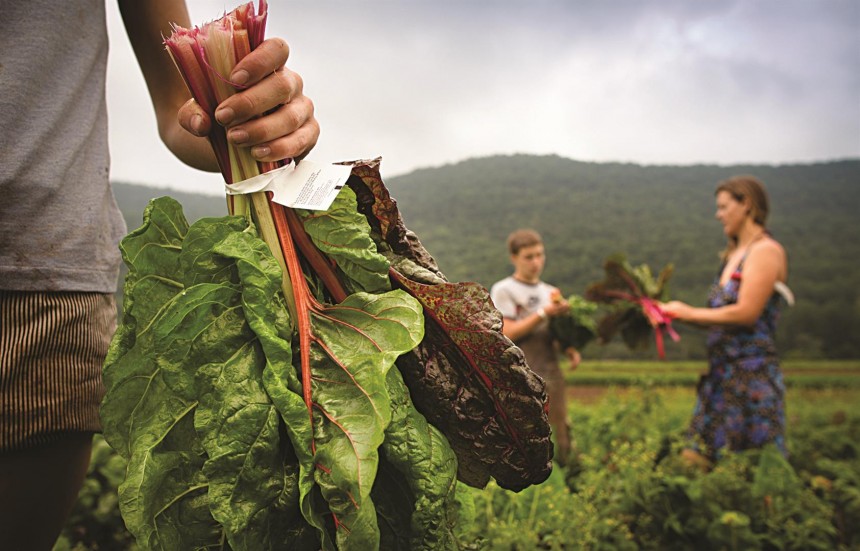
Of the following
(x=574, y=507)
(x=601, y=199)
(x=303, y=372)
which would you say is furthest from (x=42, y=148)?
(x=601, y=199)

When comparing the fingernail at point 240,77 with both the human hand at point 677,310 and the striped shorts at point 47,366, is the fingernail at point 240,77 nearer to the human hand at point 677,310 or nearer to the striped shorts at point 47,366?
the striped shorts at point 47,366

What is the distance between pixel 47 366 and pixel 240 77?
0.81m

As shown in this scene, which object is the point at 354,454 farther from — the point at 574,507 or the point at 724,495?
the point at 724,495

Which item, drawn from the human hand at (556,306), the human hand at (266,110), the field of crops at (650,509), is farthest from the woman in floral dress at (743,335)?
the human hand at (266,110)

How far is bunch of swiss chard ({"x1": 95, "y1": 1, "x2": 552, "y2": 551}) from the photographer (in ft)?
3.10

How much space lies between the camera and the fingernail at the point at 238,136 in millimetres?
1084

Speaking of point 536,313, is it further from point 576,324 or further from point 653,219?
Result: point 653,219

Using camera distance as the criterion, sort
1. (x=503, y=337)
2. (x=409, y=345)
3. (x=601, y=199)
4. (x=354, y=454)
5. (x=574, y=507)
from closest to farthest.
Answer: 1. (x=354, y=454)
2. (x=409, y=345)
3. (x=503, y=337)
4. (x=574, y=507)
5. (x=601, y=199)

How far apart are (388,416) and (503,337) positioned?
0.30 meters

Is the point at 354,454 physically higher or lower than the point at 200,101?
lower

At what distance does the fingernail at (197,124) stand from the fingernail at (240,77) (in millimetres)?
133

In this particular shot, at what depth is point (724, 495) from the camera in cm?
429

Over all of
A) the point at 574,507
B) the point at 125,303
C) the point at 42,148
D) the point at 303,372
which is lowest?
the point at 574,507

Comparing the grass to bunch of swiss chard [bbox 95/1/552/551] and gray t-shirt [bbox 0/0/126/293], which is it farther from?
gray t-shirt [bbox 0/0/126/293]
